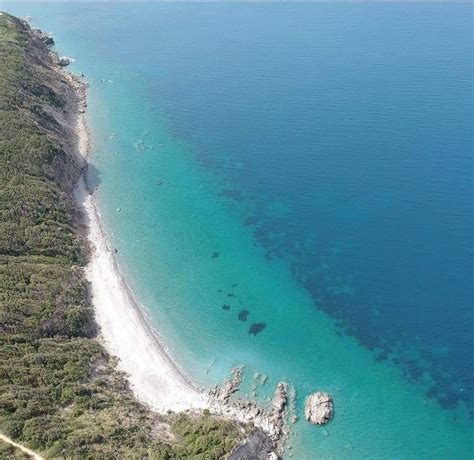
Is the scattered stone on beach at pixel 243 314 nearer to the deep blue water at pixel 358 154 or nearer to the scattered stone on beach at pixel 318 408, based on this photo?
the deep blue water at pixel 358 154

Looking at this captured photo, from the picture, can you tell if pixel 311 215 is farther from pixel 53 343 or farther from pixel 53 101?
pixel 53 101

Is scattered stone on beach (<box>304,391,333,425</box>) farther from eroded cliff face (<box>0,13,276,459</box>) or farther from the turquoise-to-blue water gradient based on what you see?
eroded cliff face (<box>0,13,276,459</box>)

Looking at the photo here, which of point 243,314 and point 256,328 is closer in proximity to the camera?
point 256,328

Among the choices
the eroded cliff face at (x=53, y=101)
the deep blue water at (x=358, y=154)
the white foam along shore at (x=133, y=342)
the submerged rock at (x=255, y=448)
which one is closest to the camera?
the submerged rock at (x=255, y=448)

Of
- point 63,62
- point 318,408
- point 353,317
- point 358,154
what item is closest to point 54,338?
point 318,408

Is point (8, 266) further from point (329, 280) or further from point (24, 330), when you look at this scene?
point (329, 280)

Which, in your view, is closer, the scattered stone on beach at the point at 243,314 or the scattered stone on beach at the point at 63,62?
the scattered stone on beach at the point at 243,314

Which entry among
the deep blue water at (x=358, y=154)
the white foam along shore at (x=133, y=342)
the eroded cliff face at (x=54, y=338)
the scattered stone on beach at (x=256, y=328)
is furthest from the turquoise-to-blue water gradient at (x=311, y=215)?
the eroded cliff face at (x=54, y=338)
